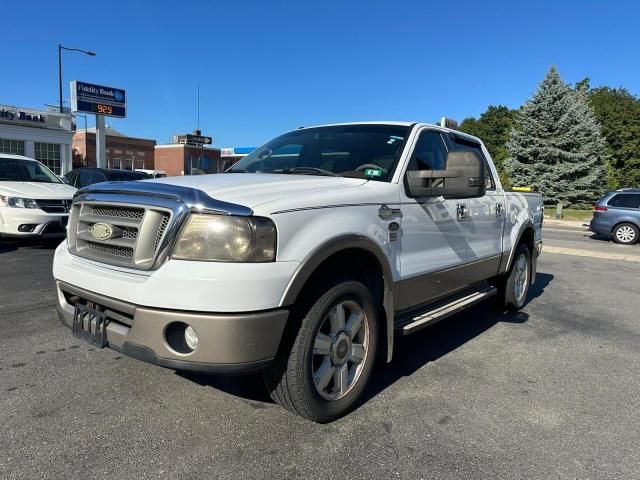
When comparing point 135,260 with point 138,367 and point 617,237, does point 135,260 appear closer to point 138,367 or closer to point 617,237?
point 138,367

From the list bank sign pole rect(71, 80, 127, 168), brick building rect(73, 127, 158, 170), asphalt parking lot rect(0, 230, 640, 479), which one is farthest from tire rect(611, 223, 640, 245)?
brick building rect(73, 127, 158, 170)

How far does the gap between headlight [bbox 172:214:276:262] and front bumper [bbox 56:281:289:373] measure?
0.28m

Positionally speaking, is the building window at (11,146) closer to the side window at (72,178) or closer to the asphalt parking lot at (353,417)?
the side window at (72,178)

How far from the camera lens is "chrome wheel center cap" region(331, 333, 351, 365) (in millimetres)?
3051

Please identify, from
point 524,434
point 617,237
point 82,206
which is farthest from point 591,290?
point 617,237

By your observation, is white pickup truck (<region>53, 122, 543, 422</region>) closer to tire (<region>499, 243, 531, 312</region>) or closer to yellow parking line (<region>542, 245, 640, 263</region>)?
tire (<region>499, 243, 531, 312</region>)

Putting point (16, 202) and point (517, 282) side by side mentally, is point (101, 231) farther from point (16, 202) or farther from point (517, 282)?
point (16, 202)

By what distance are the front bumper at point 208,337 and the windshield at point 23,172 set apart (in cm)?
852

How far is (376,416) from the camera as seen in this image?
10.4ft

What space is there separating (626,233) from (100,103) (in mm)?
29310

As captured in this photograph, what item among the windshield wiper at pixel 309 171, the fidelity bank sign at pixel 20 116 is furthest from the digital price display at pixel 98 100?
the windshield wiper at pixel 309 171


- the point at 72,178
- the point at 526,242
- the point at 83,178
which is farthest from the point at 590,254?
the point at 72,178

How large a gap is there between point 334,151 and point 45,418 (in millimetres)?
2663

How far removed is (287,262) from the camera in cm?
262
